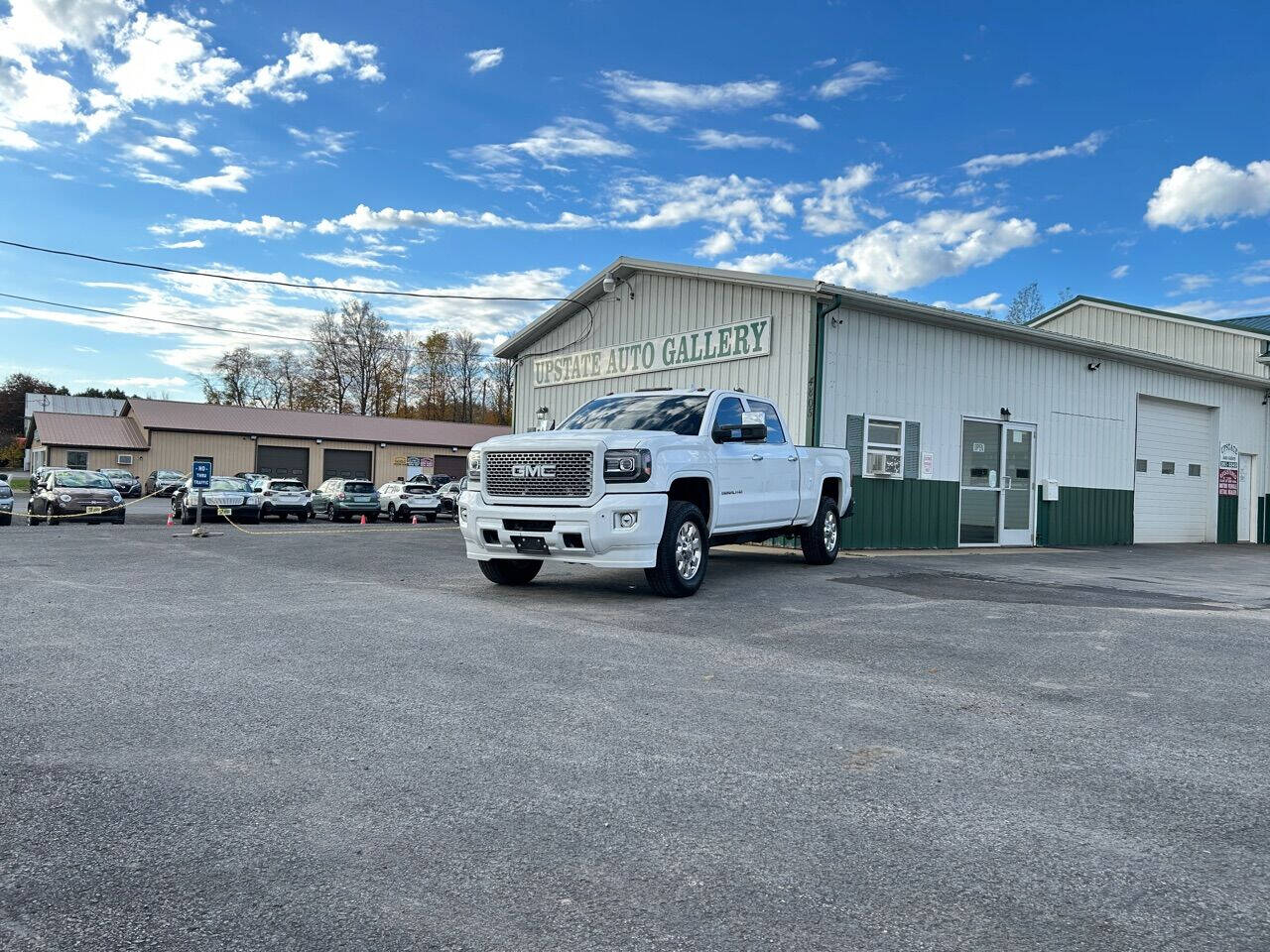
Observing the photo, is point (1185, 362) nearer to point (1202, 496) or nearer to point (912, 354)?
point (1202, 496)

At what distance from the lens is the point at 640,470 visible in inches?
344

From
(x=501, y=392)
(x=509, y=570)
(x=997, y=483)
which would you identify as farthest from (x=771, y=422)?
(x=501, y=392)

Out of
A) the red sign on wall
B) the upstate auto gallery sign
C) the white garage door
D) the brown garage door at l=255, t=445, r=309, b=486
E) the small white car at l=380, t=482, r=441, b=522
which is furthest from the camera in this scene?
the brown garage door at l=255, t=445, r=309, b=486

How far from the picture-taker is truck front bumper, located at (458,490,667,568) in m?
8.63

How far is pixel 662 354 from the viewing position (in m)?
18.5

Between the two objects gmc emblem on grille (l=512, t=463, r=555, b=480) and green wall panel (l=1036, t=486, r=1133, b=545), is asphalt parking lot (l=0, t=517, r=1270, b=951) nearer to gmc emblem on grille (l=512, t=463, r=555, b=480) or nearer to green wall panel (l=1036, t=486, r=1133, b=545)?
gmc emblem on grille (l=512, t=463, r=555, b=480)

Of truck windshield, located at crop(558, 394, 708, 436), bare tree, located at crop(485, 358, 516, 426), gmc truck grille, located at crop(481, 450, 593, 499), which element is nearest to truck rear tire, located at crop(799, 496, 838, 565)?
truck windshield, located at crop(558, 394, 708, 436)

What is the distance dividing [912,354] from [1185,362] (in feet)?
31.0

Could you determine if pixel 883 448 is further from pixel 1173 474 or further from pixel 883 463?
pixel 1173 474

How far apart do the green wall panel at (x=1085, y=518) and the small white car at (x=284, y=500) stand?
2170cm

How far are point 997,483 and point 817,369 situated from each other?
18.4 ft

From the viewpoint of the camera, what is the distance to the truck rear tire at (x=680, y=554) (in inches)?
353

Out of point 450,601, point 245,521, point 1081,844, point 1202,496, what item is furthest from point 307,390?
point 1081,844

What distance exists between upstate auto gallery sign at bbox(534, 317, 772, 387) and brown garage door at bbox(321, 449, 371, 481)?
106ft
